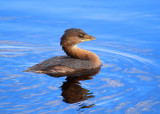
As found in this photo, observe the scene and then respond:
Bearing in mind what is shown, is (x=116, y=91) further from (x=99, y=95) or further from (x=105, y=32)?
(x=105, y=32)

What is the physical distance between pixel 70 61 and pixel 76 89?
1.67 meters

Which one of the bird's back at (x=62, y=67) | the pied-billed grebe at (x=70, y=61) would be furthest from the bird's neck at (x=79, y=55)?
the bird's back at (x=62, y=67)

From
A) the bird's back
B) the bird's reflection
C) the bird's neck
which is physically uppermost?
the bird's neck

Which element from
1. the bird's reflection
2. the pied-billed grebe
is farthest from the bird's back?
the bird's reflection

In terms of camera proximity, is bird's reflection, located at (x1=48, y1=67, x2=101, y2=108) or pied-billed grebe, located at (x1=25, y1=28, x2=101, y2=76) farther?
pied-billed grebe, located at (x1=25, y1=28, x2=101, y2=76)

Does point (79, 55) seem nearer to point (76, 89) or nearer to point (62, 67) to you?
point (62, 67)

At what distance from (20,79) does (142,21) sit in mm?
7267

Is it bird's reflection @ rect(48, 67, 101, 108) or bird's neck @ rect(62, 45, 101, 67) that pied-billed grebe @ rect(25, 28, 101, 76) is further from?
bird's reflection @ rect(48, 67, 101, 108)

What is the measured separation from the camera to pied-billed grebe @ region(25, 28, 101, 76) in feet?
32.5

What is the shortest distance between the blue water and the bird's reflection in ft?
0.18

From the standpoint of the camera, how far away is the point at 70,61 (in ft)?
33.7

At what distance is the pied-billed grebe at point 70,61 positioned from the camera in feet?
32.5

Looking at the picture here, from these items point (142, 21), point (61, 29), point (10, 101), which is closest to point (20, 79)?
point (10, 101)

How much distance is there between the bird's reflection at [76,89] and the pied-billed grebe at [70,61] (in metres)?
0.27
